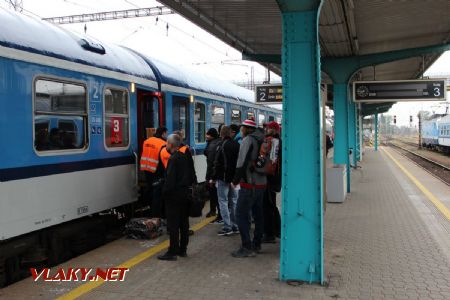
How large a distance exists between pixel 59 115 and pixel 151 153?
1849mm

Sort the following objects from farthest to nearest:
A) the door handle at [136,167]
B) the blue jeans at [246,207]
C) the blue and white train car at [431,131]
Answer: the blue and white train car at [431,131] → the door handle at [136,167] → the blue jeans at [246,207]

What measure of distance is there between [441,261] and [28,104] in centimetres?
527

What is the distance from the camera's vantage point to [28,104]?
205 inches

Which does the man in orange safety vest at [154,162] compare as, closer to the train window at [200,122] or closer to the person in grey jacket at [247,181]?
the person in grey jacket at [247,181]

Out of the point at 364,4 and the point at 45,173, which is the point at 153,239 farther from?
the point at 364,4

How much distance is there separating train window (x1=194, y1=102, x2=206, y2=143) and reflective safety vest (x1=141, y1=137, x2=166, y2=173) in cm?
308

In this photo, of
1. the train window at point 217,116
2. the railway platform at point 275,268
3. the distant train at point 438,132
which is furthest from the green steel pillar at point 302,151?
the distant train at point 438,132

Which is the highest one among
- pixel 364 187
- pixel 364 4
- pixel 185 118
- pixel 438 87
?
pixel 364 4

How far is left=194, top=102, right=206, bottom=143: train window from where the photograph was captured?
34.3 ft

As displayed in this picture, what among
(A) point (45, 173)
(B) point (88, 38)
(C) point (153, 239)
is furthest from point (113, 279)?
(B) point (88, 38)

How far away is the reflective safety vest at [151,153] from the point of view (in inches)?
286

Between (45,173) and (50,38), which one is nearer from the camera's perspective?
(45,173)

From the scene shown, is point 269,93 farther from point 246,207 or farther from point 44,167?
point 44,167

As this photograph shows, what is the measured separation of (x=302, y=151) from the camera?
504 centimetres
